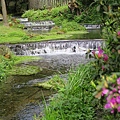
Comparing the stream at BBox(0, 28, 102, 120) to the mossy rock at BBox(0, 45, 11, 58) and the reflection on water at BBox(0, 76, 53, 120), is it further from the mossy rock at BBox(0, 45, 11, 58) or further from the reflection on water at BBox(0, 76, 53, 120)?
the mossy rock at BBox(0, 45, 11, 58)

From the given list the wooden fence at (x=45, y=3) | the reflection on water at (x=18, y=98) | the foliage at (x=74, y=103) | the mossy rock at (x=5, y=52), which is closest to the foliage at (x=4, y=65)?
the mossy rock at (x=5, y=52)

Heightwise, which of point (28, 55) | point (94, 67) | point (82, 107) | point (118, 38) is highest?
point (118, 38)

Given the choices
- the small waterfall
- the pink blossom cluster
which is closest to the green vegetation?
the pink blossom cluster

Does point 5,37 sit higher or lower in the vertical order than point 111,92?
lower

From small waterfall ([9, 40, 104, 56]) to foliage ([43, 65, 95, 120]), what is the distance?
348 inches

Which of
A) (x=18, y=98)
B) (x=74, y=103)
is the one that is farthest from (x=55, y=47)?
(x=74, y=103)

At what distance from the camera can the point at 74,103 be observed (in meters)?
4.89

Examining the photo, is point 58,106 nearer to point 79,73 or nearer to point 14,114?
point 79,73

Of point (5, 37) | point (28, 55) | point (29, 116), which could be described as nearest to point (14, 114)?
point (29, 116)

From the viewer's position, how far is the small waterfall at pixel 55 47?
14.1m

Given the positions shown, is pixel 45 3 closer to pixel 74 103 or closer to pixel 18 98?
pixel 18 98

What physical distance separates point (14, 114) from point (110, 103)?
4195 mm

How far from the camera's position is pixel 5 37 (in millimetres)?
17125

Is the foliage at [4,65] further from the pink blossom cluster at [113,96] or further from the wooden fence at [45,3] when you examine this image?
the wooden fence at [45,3]
